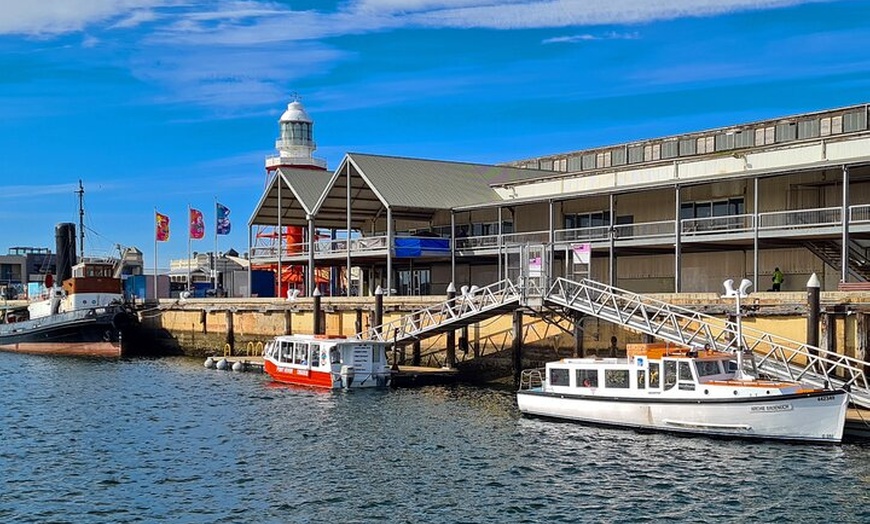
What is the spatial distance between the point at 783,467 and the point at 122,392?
2833 cm

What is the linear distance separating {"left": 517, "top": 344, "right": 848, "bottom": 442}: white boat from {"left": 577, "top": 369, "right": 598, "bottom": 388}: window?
0.03 meters

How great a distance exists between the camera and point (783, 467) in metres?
22.8

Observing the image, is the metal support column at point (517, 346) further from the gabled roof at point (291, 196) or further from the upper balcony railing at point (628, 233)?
the gabled roof at point (291, 196)

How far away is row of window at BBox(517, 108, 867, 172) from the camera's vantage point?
161ft

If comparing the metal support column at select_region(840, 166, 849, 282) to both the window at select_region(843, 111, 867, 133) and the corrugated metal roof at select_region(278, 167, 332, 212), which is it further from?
the corrugated metal roof at select_region(278, 167, 332, 212)

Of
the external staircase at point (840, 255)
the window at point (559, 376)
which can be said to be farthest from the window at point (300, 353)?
the external staircase at point (840, 255)

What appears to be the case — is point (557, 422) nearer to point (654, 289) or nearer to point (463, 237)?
point (654, 289)

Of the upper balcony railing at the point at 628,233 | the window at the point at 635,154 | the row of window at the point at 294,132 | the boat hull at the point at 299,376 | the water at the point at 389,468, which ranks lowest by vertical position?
the water at the point at 389,468

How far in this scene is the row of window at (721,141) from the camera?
4894 cm

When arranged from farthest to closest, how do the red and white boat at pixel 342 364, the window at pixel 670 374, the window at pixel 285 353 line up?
1. the window at pixel 285 353
2. the red and white boat at pixel 342 364
3. the window at pixel 670 374

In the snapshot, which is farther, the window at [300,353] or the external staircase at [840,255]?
the window at [300,353]

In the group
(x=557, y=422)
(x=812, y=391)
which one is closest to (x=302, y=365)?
(x=557, y=422)

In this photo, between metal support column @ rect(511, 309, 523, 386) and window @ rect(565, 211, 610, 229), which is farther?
window @ rect(565, 211, 610, 229)

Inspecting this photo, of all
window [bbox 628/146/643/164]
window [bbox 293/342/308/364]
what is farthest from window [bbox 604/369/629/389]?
window [bbox 628/146/643/164]
